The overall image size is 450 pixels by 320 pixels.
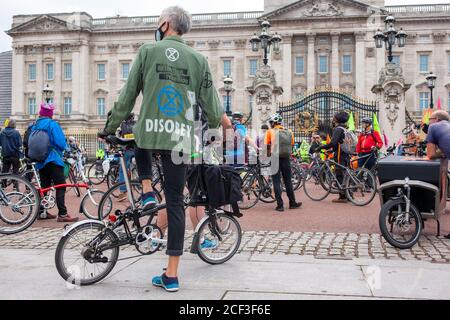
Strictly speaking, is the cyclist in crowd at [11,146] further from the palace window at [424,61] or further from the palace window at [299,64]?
the palace window at [424,61]

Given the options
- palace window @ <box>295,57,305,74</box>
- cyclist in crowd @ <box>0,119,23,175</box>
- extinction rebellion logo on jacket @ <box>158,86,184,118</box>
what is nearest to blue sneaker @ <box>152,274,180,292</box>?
extinction rebellion logo on jacket @ <box>158,86,184,118</box>

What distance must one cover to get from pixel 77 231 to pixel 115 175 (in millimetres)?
8828

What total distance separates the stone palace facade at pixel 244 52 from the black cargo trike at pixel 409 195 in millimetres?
47797

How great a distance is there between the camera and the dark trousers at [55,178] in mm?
8516

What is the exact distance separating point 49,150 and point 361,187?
6339 millimetres

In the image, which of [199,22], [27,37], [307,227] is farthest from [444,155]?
[27,37]

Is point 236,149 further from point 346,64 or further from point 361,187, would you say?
point 346,64

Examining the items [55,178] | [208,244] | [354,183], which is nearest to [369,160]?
[354,183]

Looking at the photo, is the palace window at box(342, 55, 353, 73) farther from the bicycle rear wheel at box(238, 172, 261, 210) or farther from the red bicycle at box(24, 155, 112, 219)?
the red bicycle at box(24, 155, 112, 219)

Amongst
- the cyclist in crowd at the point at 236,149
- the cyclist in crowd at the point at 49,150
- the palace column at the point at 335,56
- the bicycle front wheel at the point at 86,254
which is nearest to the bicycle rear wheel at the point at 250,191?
the cyclist in crowd at the point at 236,149

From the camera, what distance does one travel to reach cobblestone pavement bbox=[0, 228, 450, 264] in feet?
18.9

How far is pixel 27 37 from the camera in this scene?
6538 centimetres
